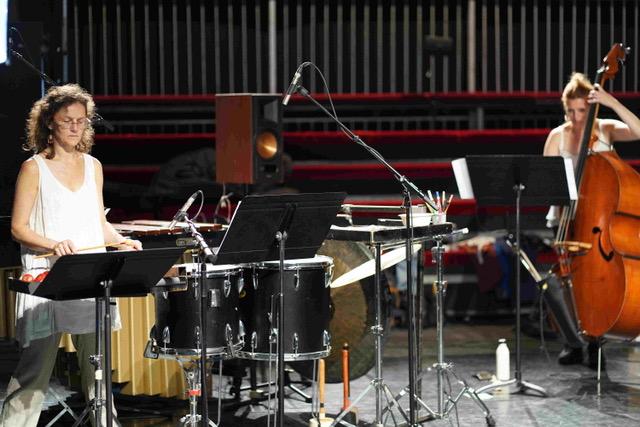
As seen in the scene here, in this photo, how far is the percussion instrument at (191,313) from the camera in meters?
4.79

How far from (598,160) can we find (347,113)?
11.8 ft

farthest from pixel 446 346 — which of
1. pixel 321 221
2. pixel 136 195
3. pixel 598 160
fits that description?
pixel 321 221

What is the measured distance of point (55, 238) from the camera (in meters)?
4.41

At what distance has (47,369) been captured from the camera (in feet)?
14.9

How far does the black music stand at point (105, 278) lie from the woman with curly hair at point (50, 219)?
30cm

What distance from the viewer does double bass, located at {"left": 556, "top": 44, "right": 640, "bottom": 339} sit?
19.0 feet

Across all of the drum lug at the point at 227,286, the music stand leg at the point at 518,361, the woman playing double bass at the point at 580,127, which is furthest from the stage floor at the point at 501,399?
the drum lug at the point at 227,286

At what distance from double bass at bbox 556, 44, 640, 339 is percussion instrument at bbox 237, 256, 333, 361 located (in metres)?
1.77

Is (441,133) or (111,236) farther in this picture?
(441,133)

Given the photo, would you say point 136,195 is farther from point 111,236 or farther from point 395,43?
point 111,236

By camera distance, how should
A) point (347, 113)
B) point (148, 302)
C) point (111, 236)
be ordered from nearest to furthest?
point (111, 236)
point (148, 302)
point (347, 113)

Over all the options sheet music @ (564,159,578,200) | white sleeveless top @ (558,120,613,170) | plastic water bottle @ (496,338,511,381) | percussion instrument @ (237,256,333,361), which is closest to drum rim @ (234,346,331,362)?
percussion instrument @ (237,256,333,361)

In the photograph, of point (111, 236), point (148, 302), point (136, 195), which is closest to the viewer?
point (111, 236)

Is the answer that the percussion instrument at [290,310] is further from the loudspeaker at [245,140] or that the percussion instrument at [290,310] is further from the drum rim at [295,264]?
the loudspeaker at [245,140]
